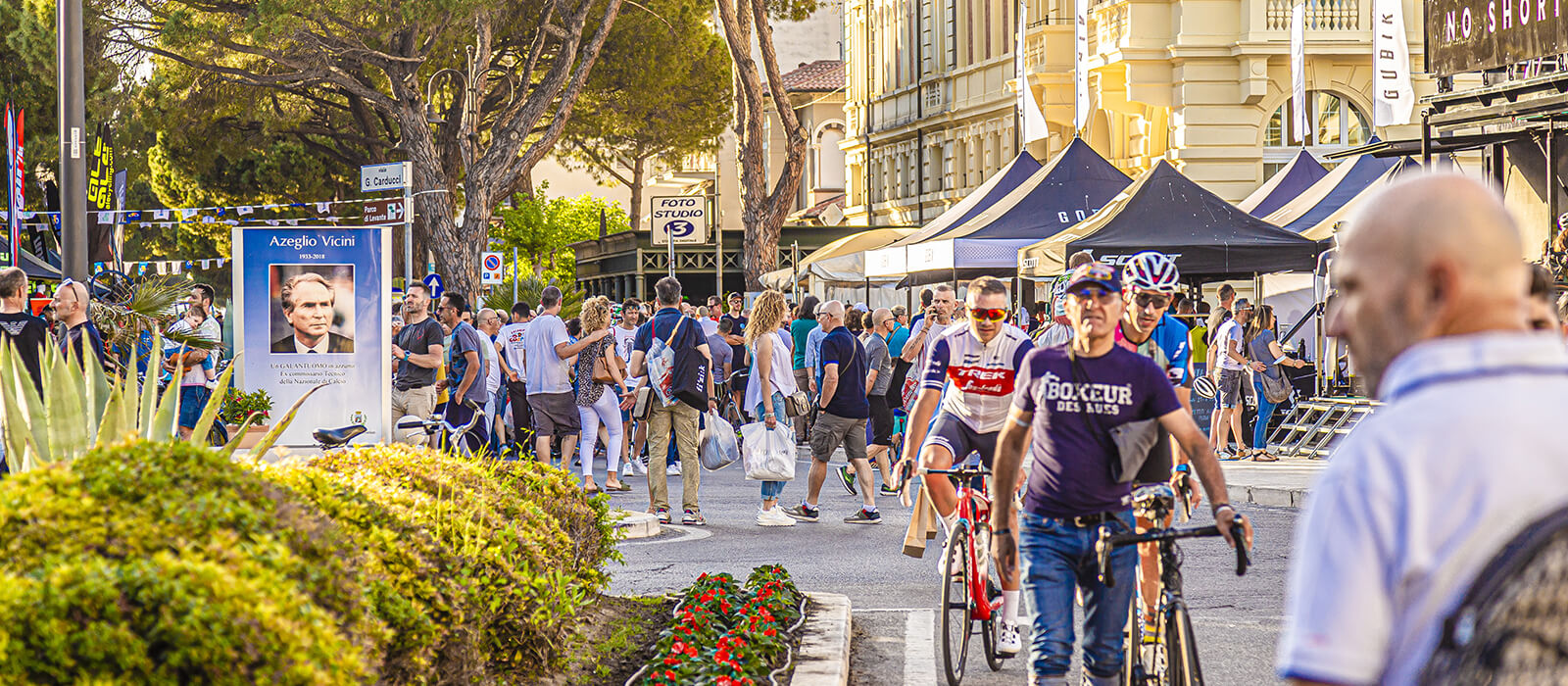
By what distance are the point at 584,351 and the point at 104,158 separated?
401 inches

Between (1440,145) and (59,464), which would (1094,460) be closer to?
(59,464)

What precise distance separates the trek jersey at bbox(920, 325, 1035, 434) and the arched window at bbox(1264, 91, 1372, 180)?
28.4 meters

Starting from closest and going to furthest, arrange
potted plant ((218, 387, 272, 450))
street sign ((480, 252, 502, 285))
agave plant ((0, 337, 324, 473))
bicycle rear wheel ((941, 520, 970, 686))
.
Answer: agave plant ((0, 337, 324, 473)) → bicycle rear wheel ((941, 520, 970, 686)) → potted plant ((218, 387, 272, 450)) → street sign ((480, 252, 502, 285))

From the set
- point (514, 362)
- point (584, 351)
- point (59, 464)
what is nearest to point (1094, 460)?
point (59, 464)

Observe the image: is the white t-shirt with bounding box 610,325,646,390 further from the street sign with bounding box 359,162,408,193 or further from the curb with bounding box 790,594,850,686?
the curb with bounding box 790,594,850,686

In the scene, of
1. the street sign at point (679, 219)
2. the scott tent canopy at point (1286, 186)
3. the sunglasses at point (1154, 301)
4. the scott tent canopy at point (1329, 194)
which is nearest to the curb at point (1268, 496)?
the sunglasses at point (1154, 301)

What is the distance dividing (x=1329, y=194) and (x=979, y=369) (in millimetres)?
15418

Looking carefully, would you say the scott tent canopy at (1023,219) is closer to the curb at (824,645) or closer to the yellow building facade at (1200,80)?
the yellow building facade at (1200,80)

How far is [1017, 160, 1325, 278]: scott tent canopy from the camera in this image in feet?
59.0

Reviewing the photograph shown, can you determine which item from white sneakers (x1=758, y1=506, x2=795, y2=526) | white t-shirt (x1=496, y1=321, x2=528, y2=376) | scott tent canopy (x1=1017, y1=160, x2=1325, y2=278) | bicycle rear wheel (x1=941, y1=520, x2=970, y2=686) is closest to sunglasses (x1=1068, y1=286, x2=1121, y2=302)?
bicycle rear wheel (x1=941, y1=520, x2=970, y2=686)

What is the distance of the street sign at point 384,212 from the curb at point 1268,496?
1609cm

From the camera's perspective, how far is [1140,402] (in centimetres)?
528

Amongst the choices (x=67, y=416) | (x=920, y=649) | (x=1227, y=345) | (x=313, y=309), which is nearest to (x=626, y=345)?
(x=1227, y=345)

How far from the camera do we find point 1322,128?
3541 centimetres
